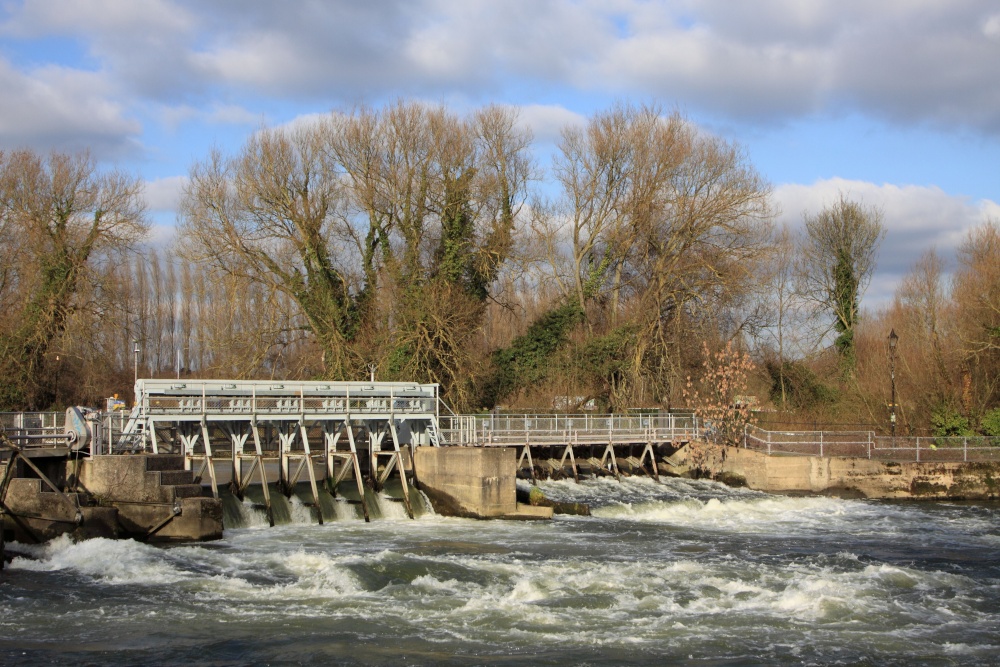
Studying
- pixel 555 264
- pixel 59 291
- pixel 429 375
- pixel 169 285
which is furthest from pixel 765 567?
pixel 169 285

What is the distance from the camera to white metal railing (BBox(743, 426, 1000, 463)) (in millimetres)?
40875

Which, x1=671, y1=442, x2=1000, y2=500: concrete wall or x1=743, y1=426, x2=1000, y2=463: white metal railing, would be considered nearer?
x1=671, y1=442, x2=1000, y2=500: concrete wall

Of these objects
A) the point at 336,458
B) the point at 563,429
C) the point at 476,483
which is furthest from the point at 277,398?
the point at 563,429

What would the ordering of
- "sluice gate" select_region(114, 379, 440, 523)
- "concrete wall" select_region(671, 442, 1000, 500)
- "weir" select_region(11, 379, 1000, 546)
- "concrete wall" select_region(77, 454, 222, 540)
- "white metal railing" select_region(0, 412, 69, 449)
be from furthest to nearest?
"concrete wall" select_region(671, 442, 1000, 500) < "sluice gate" select_region(114, 379, 440, 523) < "white metal railing" select_region(0, 412, 69, 449) < "weir" select_region(11, 379, 1000, 546) < "concrete wall" select_region(77, 454, 222, 540)

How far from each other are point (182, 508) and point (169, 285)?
70.7 metres

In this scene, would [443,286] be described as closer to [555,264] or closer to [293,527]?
[555,264]

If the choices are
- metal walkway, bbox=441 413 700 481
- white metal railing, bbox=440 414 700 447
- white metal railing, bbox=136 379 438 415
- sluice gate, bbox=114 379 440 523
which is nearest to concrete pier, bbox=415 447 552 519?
sluice gate, bbox=114 379 440 523

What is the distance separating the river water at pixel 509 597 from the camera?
1684 cm

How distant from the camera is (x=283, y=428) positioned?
35.3 metres

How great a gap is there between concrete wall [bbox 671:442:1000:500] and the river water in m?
9.06

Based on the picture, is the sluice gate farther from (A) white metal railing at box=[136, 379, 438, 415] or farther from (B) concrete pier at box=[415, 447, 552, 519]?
(B) concrete pier at box=[415, 447, 552, 519]

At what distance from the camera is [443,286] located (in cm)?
4959

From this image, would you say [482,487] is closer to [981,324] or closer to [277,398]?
[277,398]

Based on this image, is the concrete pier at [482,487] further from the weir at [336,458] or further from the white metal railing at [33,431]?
the white metal railing at [33,431]
